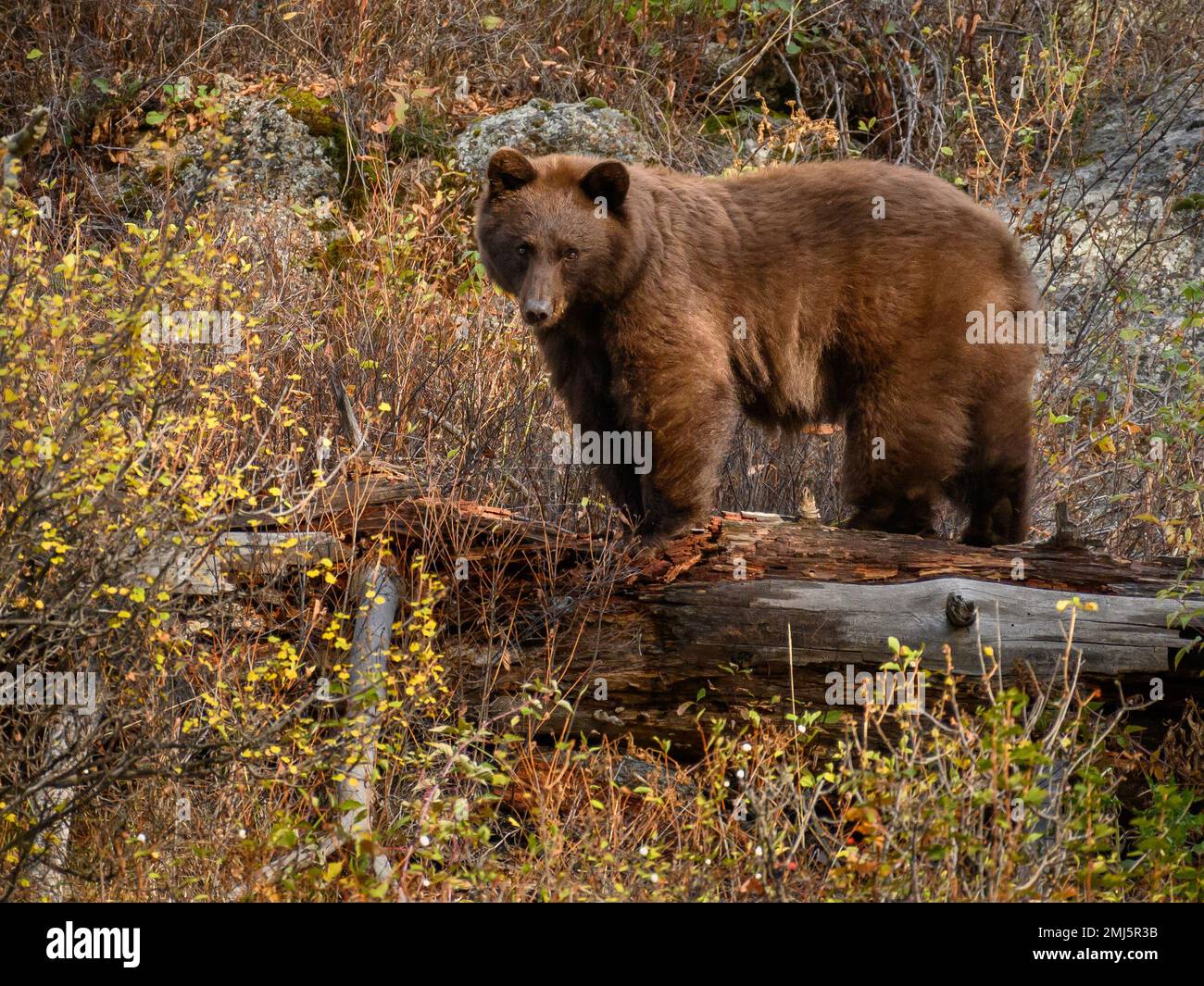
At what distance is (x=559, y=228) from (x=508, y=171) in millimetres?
417

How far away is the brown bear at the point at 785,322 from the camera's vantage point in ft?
21.3

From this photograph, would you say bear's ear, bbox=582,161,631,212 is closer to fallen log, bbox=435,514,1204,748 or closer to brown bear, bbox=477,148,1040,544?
brown bear, bbox=477,148,1040,544

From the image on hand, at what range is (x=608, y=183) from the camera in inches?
257

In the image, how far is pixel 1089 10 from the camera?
44.3 ft

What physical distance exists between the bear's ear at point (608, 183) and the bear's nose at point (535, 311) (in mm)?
761

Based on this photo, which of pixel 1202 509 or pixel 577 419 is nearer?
pixel 1202 509

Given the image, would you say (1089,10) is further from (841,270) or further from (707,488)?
(707,488)

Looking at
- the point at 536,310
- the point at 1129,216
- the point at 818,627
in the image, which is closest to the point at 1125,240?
the point at 1129,216

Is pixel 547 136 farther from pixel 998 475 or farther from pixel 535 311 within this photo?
pixel 998 475

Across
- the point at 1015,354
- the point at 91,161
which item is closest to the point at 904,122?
the point at 1015,354

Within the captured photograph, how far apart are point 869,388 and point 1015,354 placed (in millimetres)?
774

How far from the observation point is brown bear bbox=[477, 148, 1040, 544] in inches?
256

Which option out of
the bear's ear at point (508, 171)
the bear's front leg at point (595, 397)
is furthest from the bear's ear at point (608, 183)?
the bear's front leg at point (595, 397)

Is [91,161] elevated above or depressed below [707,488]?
above
